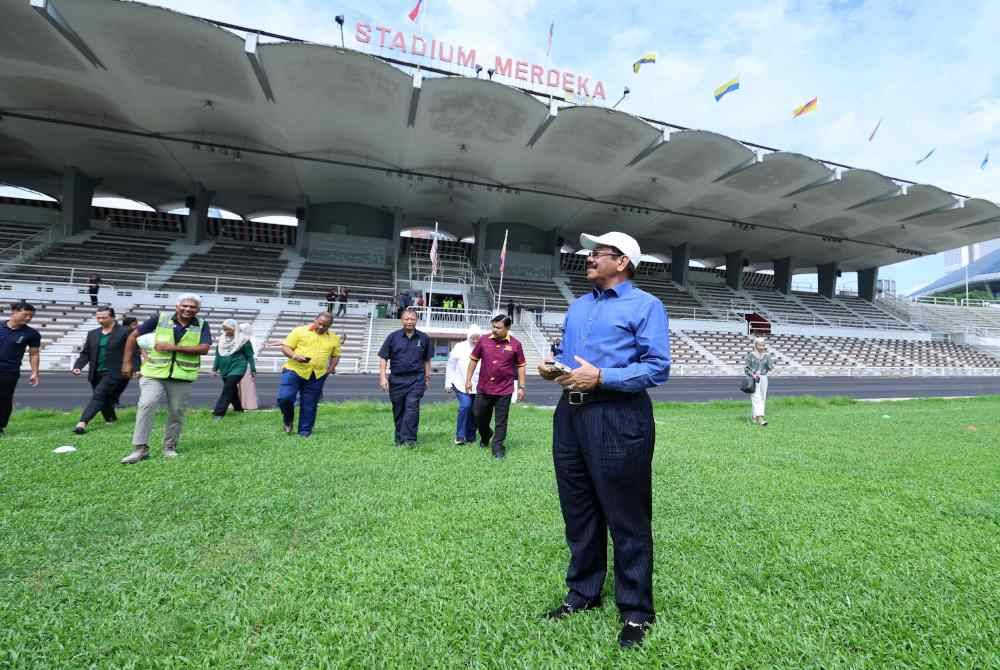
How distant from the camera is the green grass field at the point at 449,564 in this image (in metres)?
1.80

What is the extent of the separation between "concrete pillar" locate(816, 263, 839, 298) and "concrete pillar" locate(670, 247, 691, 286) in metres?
17.5

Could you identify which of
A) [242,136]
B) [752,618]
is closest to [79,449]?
[752,618]

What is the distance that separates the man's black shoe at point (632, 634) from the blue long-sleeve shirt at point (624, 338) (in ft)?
3.26

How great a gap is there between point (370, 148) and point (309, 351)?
21.4 m

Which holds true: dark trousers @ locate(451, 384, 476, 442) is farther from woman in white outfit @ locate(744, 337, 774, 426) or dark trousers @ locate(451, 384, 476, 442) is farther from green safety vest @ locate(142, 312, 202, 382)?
woman in white outfit @ locate(744, 337, 774, 426)

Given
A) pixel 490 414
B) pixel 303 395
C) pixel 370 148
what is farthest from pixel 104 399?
pixel 370 148

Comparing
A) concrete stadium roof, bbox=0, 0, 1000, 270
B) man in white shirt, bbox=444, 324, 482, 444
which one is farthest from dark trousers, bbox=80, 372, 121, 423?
concrete stadium roof, bbox=0, 0, 1000, 270

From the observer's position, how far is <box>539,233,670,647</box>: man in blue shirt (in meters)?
1.88

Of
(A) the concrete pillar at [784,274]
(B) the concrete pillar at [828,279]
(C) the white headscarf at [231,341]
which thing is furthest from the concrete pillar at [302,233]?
(B) the concrete pillar at [828,279]

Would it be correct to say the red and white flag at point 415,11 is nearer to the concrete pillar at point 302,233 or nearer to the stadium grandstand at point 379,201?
the stadium grandstand at point 379,201

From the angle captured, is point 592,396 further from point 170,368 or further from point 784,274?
point 784,274

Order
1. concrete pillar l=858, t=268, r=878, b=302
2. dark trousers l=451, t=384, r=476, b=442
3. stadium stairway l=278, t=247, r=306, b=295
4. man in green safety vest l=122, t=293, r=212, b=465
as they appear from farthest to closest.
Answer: concrete pillar l=858, t=268, r=878, b=302 < stadium stairway l=278, t=247, r=306, b=295 < dark trousers l=451, t=384, r=476, b=442 < man in green safety vest l=122, t=293, r=212, b=465

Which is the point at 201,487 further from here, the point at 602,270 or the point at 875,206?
the point at 875,206

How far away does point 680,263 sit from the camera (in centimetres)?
3972
